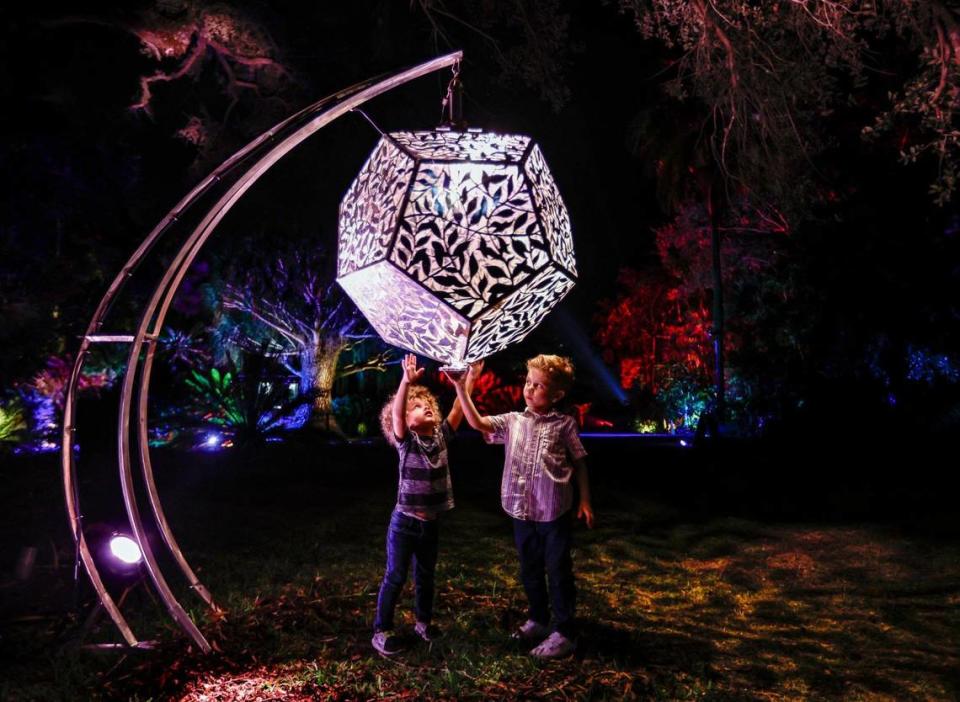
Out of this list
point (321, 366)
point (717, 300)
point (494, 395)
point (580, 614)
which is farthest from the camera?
point (494, 395)

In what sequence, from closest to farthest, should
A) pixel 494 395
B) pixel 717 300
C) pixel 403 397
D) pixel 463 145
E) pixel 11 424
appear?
pixel 463 145 < pixel 403 397 < pixel 11 424 < pixel 717 300 < pixel 494 395

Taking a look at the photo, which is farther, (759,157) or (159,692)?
(759,157)

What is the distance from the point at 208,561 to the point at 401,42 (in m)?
6.70

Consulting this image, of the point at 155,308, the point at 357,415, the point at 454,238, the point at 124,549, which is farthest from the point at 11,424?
the point at 454,238

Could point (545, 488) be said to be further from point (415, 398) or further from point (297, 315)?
point (297, 315)

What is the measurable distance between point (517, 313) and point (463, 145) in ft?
2.32

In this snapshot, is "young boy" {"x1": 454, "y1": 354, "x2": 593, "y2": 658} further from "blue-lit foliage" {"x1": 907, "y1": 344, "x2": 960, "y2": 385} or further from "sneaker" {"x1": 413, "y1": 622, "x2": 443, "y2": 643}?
"blue-lit foliage" {"x1": 907, "y1": 344, "x2": 960, "y2": 385}

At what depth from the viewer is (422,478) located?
15.5 feet

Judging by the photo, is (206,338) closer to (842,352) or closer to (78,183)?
(78,183)

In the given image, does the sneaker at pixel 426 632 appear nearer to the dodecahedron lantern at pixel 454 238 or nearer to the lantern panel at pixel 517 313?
the lantern panel at pixel 517 313

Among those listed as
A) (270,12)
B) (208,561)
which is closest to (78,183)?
(270,12)

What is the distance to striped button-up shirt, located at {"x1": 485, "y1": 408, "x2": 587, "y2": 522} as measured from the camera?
185 inches

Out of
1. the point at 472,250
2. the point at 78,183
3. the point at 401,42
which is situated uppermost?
the point at 401,42

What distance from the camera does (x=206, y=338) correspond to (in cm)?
2198
